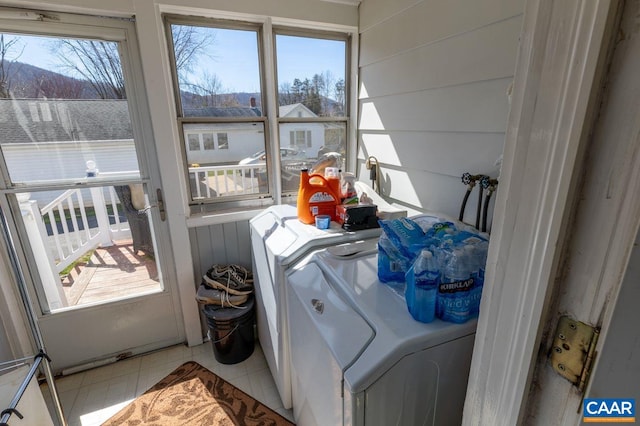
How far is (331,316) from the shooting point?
1.00m

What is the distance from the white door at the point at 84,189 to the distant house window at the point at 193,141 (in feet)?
0.74

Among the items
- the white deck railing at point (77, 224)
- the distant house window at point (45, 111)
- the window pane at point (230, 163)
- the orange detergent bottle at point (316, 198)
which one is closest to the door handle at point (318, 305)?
the orange detergent bottle at point (316, 198)

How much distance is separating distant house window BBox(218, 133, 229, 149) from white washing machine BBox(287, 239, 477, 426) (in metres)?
1.32

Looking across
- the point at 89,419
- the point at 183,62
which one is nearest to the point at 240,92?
the point at 183,62

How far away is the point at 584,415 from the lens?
415mm

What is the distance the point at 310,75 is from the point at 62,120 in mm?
1507

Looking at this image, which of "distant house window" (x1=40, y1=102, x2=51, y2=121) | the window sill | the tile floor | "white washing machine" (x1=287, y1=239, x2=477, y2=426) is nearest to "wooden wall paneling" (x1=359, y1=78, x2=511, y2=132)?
"white washing machine" (x1=287, y1=239, x2=477, y2=426)

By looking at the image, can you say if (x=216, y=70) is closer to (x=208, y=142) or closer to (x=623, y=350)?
(x=208, y=142)

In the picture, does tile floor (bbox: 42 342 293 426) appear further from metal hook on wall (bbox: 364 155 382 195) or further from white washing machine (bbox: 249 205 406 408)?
metal hook on wall (bbox: 364 155 382 195)

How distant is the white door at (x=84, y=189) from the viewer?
1643 millimetres

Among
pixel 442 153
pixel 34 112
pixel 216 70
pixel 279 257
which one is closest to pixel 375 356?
pixel 279 257

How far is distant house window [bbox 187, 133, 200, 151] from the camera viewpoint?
6.61 feet

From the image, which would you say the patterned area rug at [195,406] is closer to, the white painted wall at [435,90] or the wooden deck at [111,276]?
the wooden deck at [111,276]

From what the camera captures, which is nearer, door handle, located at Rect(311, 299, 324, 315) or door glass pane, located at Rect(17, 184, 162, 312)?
door handle, located at Rect(311, 299, 324, 315)
